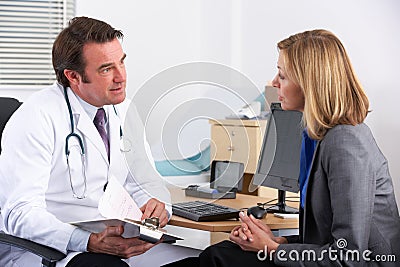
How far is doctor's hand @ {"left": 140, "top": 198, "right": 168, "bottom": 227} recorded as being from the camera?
2.35m

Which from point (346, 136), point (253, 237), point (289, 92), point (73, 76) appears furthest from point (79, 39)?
point (346, 136)

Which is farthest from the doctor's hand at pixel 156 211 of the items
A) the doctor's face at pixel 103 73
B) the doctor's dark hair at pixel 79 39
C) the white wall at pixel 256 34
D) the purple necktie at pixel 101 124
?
the white wall at pixel 256 34

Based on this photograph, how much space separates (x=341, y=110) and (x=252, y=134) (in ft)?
6.30

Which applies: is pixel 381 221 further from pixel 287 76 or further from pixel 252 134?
pixel 252 134

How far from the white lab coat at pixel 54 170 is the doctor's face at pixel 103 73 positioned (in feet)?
0.26

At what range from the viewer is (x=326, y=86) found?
194 cm

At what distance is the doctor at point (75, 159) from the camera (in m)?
2.21

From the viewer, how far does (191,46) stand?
204 inches

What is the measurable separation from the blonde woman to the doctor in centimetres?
42

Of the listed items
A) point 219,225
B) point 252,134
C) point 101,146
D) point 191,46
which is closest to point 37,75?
point 191,46

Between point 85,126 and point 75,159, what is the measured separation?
0.12 metres

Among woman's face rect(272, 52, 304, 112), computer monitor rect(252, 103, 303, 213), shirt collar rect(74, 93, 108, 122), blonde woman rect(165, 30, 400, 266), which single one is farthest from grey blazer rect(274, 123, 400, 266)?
shirt collar rect(74, 93, 108, 122)

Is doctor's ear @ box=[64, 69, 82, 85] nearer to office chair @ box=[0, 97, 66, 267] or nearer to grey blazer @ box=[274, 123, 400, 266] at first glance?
office chair @ box=[0, 97, 66, 267]

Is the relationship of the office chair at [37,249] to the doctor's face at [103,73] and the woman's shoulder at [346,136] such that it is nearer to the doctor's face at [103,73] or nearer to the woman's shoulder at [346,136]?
the doctor's face at [103,73]
